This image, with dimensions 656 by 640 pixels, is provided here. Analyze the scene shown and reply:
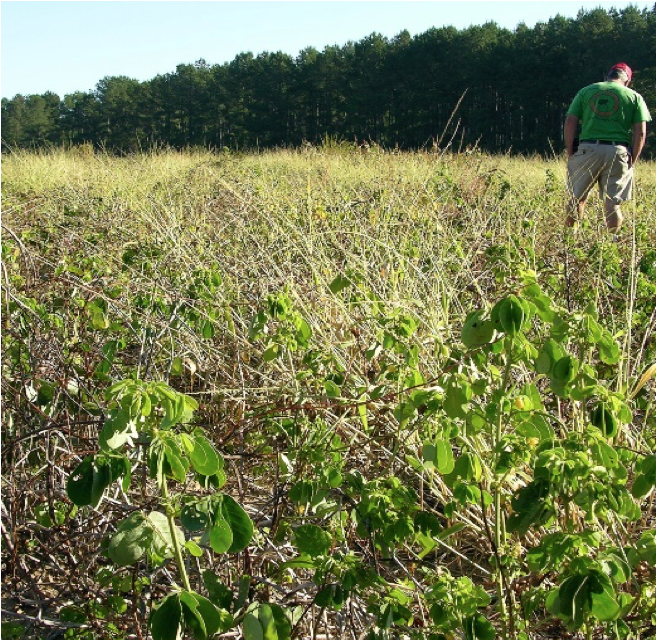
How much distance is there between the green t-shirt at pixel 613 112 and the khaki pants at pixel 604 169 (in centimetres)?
10

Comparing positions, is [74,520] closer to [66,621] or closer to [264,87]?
[66,621]

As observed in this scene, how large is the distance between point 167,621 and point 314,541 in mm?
371

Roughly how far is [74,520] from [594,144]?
478cm

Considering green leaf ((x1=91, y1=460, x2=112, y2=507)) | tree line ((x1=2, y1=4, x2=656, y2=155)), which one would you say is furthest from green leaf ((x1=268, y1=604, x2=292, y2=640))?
tree line ((x1=2, y1=4, x2=656, y2=155))

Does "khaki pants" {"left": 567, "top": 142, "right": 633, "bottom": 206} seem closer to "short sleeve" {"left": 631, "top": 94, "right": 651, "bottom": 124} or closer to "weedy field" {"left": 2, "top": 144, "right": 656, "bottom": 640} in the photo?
"short sleeve" {"left": 631, "top": 94, "right": 651, "bottom": 124}

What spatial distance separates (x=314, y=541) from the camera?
1414 millimetres

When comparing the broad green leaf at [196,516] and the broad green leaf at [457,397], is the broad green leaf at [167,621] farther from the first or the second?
the broad green leaf at [457,397]

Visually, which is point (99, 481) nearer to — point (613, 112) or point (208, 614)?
point (208, 614)

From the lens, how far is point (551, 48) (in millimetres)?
25906

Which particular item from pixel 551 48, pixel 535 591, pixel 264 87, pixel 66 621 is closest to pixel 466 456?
pixel 535 591

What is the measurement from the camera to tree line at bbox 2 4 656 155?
2481 centimetres

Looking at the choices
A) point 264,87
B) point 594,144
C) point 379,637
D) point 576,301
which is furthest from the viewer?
point 264,87

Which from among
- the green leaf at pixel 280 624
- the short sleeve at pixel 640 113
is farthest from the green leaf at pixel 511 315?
the short sleeve at pixel 640 113

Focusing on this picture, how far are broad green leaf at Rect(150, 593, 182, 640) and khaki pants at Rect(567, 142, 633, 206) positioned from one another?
4767 mm
